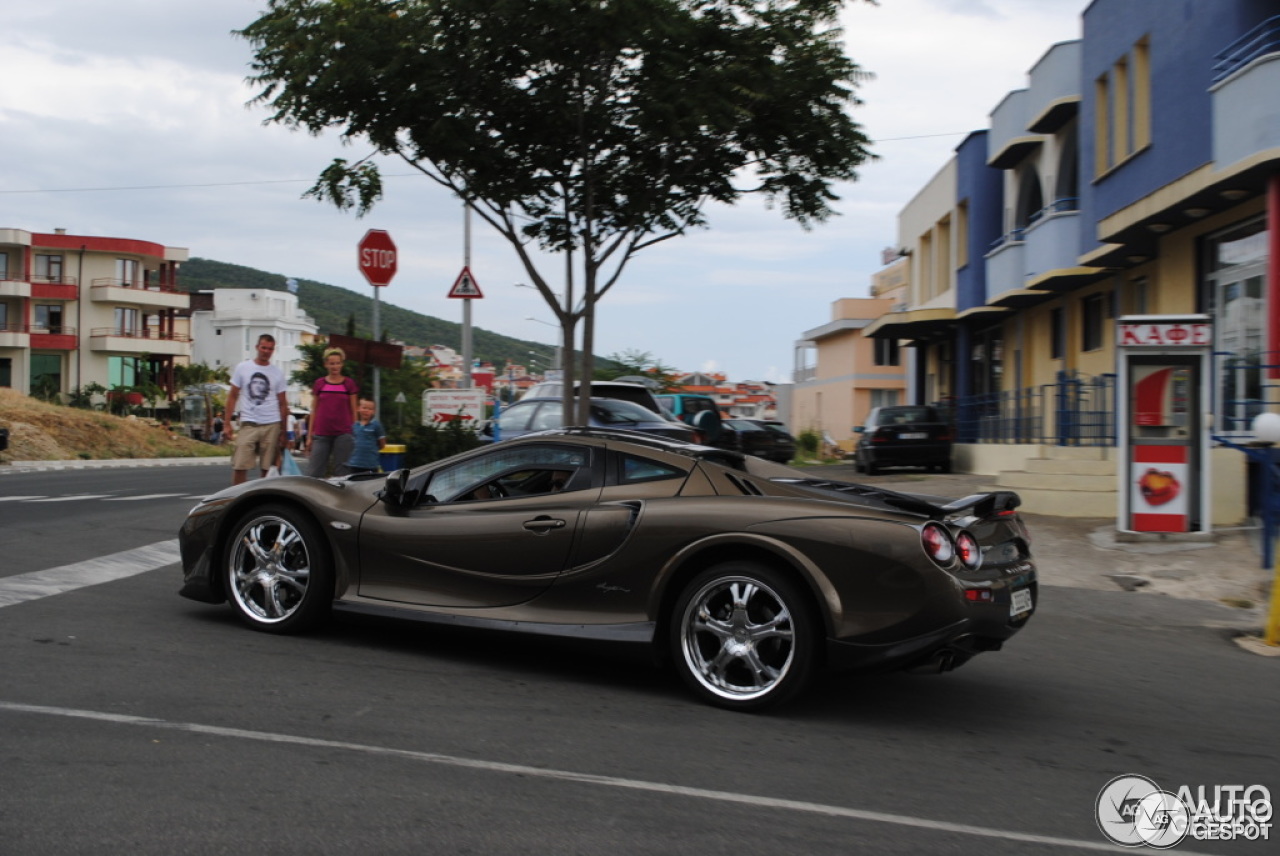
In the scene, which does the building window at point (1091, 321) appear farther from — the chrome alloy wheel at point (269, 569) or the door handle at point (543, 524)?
the chrome alloy wheel at point (269, 569)

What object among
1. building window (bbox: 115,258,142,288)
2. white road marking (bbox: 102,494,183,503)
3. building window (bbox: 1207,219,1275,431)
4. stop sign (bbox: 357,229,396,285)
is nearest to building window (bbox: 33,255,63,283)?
building window (bbox: 115,258,142,288)

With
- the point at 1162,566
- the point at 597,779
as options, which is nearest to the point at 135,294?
the point at 1162,566

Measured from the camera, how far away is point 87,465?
33.5 metres

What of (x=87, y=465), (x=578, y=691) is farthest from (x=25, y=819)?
(x=87, y=465)

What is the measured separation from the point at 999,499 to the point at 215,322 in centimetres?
12086

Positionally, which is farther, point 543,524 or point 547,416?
point 547,416

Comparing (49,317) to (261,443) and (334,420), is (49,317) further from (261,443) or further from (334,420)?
(334,420)

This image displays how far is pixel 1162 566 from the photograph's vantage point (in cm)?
1054

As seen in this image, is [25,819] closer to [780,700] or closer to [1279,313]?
[780,700]

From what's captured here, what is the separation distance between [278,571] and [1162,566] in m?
7.62

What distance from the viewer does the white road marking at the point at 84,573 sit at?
7.66 m

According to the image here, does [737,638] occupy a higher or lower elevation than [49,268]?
lower

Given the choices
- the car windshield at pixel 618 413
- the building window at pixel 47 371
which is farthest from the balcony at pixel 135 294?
the car windshield at pixel 618 413

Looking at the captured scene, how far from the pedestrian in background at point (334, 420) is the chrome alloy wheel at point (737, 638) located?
23.4 feet
